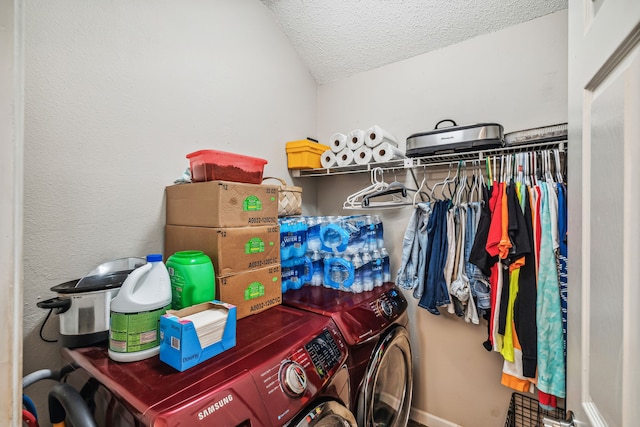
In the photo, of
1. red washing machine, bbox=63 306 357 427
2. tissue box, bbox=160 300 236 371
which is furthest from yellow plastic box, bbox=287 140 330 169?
tissue box, bbox=160 300 236 371

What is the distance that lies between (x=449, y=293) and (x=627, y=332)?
1.13 m

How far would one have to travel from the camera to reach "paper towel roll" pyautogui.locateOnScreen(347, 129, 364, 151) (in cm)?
185

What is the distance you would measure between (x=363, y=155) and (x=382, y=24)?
0.85m

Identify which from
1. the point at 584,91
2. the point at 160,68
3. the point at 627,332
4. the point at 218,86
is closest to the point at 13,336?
the point at 627,332

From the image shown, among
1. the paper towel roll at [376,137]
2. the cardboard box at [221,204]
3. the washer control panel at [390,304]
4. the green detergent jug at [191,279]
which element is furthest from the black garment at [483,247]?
the green detergent jug at [191,279]

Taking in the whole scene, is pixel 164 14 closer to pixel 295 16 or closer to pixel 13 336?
pixel 295 16

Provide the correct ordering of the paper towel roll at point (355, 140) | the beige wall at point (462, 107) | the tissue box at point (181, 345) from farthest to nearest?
the paper towel roll at point (355, 140), the beige wall at point (462, 107), the tissue box at point (181, 345)

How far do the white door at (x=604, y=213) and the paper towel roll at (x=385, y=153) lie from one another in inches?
40.6

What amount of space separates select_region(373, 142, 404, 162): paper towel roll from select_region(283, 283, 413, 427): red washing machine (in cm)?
81

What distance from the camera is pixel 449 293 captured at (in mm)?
1539

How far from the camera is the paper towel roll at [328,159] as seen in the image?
6.48 ft

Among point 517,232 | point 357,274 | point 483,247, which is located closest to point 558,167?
point 517,232

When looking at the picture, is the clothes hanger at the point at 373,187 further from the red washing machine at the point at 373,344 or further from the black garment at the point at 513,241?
the black garment at the point at 513,241

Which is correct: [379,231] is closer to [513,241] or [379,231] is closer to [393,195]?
[393,195]
